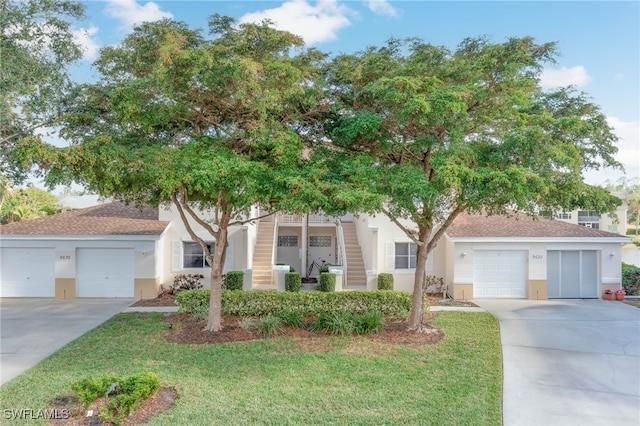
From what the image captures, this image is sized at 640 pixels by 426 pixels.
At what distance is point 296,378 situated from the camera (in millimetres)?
7727

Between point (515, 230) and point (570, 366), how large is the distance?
30.0 feet

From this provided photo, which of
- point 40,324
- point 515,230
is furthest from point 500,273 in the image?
point 40,324

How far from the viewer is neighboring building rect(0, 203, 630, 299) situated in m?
16.4

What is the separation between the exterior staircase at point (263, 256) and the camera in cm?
1838

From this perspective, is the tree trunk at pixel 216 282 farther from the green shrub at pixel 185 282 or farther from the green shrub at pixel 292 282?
the green shrub at pixel 185 282

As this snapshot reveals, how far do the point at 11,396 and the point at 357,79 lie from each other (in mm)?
9159

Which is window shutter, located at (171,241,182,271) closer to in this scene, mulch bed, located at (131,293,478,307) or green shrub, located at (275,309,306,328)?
mulch bed, located at (131,293,478,307)

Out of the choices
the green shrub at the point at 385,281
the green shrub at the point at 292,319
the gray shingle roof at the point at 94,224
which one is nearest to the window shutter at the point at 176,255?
the gray shingle roof at the point at 94,224

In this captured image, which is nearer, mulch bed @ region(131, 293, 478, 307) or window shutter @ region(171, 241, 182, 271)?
mulch bed @ region(131, 293, 478, 307)

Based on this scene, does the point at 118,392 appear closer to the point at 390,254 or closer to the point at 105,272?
the point at 105,272

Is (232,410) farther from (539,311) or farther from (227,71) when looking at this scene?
(539,311)

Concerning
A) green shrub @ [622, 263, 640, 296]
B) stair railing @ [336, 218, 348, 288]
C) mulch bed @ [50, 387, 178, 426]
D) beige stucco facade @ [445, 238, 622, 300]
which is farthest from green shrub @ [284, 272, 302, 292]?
green shrub @ [622, 263, 640, 296]

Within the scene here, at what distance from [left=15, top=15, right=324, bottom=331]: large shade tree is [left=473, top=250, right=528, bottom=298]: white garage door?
1028cm

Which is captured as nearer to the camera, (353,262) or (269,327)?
(269,327)
